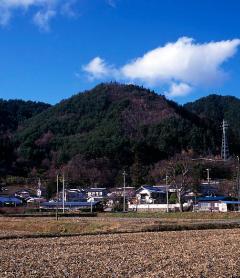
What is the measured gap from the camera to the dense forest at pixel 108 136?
104562 millimetres

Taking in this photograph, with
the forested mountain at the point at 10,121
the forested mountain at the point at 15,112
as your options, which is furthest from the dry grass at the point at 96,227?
the forested mountain at the point at 15,112

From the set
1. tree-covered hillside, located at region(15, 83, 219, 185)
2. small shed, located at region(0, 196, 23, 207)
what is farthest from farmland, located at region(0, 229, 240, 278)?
tree-covered hillside, located at region(15, 83, 219, 185)

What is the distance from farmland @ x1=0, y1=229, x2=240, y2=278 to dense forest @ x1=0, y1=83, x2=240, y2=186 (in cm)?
7684

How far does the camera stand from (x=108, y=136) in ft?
377

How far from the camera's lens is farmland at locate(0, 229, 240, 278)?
11664 millimetres

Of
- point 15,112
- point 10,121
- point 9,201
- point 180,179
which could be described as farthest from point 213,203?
point 15,112

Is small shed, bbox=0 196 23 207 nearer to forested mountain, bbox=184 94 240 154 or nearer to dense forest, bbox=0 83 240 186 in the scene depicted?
dense forest, bbox=0 83 240 186

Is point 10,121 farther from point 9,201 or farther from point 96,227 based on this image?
point 96,227

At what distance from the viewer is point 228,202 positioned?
6688cm

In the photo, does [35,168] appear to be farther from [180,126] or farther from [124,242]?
[124,242]

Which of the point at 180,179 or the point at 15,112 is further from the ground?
the point at 15,112

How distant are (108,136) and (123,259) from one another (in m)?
101

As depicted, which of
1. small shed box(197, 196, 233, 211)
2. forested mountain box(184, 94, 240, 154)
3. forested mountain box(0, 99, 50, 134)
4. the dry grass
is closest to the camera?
the dry grass

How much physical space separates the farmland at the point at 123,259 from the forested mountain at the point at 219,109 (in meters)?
115
